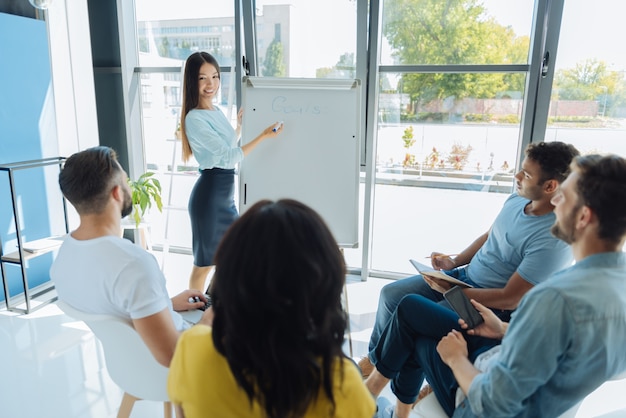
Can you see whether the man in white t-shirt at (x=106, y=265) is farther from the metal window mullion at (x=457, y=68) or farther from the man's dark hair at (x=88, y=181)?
the metal window mullion at (x=457, y=68)

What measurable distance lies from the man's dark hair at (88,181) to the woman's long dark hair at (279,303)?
2.32 feet

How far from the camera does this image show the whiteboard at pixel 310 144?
249cm

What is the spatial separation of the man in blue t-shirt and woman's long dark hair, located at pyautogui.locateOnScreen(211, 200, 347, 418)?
88 cm

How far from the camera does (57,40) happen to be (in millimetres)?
3105

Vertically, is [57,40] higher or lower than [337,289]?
higher

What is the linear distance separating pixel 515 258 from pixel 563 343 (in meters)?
0.91

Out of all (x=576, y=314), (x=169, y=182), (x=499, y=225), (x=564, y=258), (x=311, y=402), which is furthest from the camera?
(x=169, y=182)

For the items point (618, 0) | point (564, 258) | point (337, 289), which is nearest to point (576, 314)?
point (337, 289)

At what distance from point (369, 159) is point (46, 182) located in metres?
2.37

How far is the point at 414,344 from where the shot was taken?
1.58 meters

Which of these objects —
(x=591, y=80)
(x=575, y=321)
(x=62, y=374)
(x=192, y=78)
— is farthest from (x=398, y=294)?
(x=591, y=80)

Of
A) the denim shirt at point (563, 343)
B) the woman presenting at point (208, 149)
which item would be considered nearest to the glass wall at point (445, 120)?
the woman presenting at point (208, 149)

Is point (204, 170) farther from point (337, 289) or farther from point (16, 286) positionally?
point (337, 289)

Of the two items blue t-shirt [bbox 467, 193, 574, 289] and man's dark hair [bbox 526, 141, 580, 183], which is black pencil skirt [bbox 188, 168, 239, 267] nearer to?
blue t-shirt [bbox 467, 193, 574, 289]
